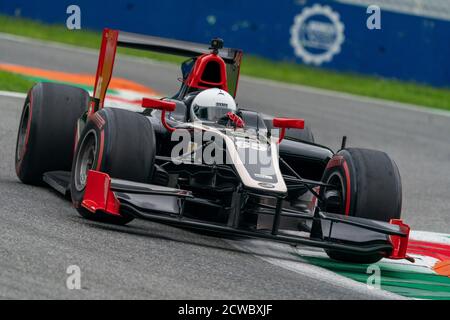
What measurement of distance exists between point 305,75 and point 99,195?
54.3ft

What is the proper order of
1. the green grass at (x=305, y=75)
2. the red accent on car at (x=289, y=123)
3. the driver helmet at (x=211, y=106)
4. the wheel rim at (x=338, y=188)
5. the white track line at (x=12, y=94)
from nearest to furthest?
the wheel rim at (x=338, y=188)
the red accent on car at (x=289, y=123)
the driver helmet at (x=211, y=106)
the white track line at (x=12, y=94)
the green grass at (x=305, y=75)

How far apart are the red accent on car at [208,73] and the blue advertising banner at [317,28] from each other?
44.5 feet

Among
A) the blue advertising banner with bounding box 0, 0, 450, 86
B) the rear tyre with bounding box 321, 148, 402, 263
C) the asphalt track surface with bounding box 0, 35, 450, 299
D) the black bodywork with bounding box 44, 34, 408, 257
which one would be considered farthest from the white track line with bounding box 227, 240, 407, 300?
the blue advertising banner with bounding box 0, 0, 450, 86

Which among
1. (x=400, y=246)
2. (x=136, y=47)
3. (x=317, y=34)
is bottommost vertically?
(x=400, y=246)

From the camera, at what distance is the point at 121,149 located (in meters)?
7.83

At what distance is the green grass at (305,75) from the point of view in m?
23.1

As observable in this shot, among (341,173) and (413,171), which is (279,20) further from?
(341,173)

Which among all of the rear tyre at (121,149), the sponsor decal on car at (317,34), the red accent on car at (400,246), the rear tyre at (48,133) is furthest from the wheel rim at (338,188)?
the sponsor decal on car at (317,34)

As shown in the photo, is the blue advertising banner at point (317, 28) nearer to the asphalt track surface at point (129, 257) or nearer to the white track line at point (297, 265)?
the asphalt track surface at point (129, 257)

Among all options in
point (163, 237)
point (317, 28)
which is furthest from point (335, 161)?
point (317, 28)

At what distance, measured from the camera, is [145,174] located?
791 centimetres

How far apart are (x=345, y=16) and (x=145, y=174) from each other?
51.4 feet

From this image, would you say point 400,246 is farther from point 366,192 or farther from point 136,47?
point 136,47

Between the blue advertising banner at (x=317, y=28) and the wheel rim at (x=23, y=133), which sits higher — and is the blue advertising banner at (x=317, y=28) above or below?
above
